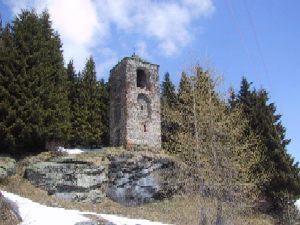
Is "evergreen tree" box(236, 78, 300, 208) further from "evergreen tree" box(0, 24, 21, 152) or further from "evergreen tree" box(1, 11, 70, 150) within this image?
"evergreen tree" box(0, 24, 21, 152)

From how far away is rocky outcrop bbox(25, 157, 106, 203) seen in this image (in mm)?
27641

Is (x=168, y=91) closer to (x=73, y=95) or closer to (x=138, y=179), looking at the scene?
(x=73, y=95)

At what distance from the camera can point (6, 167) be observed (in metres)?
25.7

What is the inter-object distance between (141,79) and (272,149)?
12241 millimetres

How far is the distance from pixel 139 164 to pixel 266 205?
29.2 ft

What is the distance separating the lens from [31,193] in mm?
Answer: 24906

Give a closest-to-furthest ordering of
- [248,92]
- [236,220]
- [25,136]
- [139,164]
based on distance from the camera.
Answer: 1. [236,220]
2. [25,136]
3. [139,164]
4. [248,92]

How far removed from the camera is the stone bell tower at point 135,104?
3541cm

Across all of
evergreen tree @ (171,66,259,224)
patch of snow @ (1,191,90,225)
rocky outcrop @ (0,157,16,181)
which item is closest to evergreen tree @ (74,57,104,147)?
rocky outcrop @ (0,157,16,181)

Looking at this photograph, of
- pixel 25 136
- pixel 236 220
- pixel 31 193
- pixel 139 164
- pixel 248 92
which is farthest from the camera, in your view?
pixel 248 92

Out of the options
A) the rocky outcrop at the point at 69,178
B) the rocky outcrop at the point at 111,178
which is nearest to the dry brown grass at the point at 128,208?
the rocky outcrop at the point at 111,178

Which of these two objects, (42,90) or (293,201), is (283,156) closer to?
(293,201)

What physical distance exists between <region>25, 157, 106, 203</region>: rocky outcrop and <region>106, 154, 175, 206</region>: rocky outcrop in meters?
0.99

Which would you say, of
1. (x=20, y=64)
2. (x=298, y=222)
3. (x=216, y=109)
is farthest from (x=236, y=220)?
(x=20, y=64)
